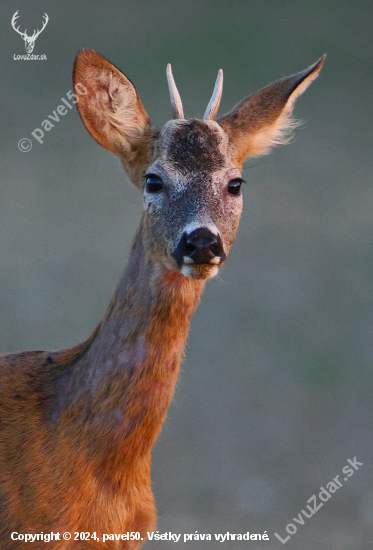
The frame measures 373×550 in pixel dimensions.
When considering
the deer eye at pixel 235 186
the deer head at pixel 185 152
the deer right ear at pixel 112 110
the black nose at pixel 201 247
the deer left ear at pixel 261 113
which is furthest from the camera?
the deer left ear at pixel 261 113

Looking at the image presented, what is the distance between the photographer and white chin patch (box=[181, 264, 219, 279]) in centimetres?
305

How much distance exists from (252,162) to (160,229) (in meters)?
1.04

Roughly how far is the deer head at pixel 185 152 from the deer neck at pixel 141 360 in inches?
6.0

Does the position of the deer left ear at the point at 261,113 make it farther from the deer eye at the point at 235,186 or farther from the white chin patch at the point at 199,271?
the white chin patch at the point at 199,271

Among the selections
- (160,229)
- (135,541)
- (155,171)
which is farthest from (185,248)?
(135,541)

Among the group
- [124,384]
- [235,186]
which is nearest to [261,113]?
[235,186]

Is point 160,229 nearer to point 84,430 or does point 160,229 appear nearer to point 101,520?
point 84,430

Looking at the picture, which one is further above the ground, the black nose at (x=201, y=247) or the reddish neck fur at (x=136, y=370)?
the black nose at (x=201, y=247)

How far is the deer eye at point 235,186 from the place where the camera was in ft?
11.2

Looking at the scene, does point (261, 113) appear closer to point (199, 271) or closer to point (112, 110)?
point (112, 110)

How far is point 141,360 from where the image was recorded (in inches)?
129

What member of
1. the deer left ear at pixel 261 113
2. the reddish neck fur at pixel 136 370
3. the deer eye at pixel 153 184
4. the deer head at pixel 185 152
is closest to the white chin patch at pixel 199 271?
the deer head at pixel 185 152

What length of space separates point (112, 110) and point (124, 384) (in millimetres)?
1395

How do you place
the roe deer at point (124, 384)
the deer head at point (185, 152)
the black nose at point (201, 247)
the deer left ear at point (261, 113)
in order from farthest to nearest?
1. the deer left ear at point (261, 113)
2. the roe deer at point (124, 384)
3. the deer head at point (185, 152)
4. the black nose at point (201, 247)
